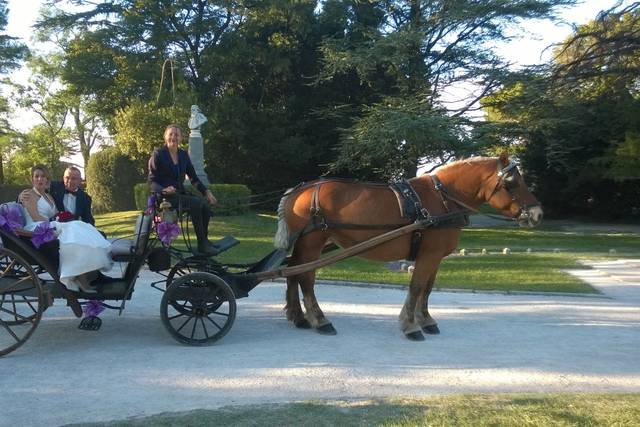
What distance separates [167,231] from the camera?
592 centimetres

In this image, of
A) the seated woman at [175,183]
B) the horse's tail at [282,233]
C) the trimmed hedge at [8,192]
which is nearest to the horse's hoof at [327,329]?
the horse's tail at [282,233]

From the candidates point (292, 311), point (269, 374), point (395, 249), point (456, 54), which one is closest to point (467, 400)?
point (269, 374)

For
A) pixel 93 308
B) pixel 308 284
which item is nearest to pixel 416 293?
pixel 308 284

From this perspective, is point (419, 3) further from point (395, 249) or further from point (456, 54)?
point (395, 249)

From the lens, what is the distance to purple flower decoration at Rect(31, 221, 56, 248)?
5582 mm

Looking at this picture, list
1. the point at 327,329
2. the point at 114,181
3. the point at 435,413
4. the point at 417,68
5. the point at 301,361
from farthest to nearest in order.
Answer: the point at 114,181 < the point at 417,68 < the point at 327,329 < the point at 301,361 < the point at 435,413

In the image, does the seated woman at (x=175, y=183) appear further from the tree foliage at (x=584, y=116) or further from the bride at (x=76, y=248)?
the tree foliage at (x=584, y=116)

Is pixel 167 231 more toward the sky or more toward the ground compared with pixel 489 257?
more toward the sky

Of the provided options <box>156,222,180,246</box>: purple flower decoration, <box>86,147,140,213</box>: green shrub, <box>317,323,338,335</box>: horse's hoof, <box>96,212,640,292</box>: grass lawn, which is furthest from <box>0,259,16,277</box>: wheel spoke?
<box>86,147,140,213</box>: green shrub

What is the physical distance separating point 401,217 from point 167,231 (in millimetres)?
2521

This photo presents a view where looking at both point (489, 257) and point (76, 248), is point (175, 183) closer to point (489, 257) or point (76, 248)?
point (76, 248)

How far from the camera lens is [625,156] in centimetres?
2253

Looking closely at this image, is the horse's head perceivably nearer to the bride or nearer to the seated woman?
the seated woman

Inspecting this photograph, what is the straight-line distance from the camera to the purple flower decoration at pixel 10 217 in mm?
5582
